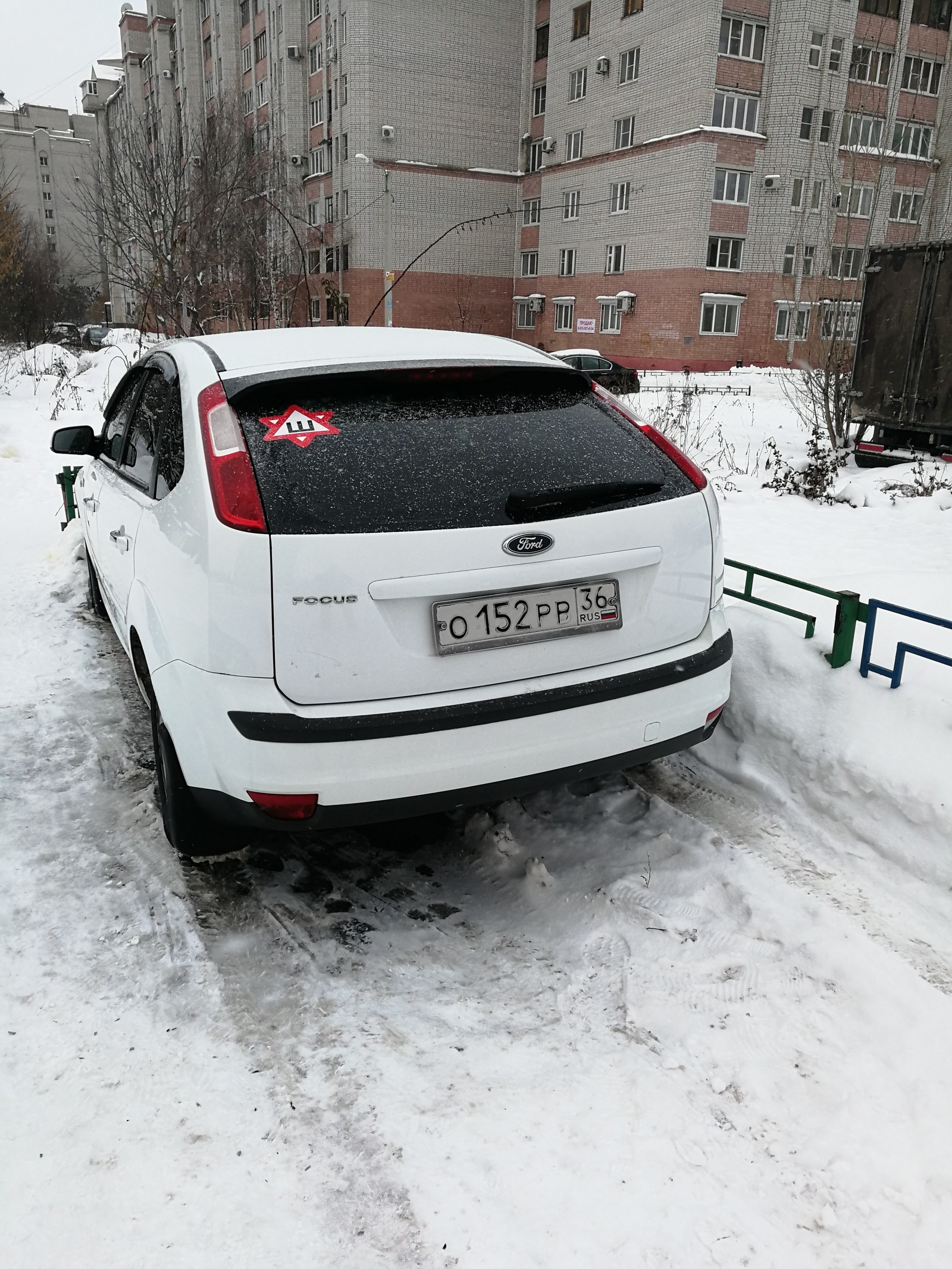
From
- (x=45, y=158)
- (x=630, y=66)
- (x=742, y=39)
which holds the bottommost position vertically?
(x=630, y=66)

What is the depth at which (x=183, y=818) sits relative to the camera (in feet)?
9.18

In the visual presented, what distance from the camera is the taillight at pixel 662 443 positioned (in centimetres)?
285

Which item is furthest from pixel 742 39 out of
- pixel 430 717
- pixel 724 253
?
pixel 430 717

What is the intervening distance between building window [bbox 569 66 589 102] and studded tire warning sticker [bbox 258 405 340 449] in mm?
44855

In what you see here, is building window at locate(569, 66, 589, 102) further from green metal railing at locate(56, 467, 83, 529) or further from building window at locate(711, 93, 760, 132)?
green metal railing at locate(56, 467, 83, 529)

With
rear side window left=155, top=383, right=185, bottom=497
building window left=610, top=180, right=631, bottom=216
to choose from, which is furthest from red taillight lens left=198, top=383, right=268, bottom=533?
building window left=610, top=180, right=631, bottom=216

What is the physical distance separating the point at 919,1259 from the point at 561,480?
1.95m

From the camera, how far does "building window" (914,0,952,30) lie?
121 ft

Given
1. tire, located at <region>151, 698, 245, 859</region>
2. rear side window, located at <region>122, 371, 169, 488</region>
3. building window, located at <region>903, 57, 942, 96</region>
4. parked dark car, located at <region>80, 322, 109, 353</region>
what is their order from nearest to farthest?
tire, located at <region>151, 698, 245, 859</region> → rear side window, located at <region>122, 371, 169, 488</region> → building window, located at <region>903, 57, 942, 96</region> → parked dark car, located at <region>80, 322, 109, 353</region>

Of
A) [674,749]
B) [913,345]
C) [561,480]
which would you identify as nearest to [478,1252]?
[674,749]

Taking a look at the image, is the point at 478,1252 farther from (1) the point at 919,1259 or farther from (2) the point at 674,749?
(2) the point at 674,749

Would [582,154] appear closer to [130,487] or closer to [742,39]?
[742,39]

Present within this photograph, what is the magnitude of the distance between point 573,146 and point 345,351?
45132 mm

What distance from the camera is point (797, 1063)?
7.29 ft
